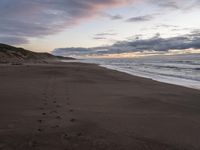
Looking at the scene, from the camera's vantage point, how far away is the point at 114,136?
477 centimetres

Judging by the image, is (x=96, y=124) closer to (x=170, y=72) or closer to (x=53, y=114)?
(x=53, y=114)

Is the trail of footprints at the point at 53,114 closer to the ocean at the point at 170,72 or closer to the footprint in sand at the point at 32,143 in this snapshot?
the footprint in sand at the point at 32,143

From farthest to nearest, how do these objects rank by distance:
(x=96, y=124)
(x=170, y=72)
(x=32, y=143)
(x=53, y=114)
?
(x=170, y=72), (x=53, y=114), (x=96, y=124), (x=32, y=143)

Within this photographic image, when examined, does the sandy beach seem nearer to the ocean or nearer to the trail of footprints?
the trail of footprints

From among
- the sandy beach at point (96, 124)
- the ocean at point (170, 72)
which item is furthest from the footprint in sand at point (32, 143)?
the ocean at point (170, 72)

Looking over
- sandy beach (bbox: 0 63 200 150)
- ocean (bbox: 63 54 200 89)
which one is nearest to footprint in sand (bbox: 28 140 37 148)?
sandy beach (bbox: 0 63 200 150)

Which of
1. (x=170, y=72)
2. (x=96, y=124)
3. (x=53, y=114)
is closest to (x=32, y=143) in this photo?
(x=96, y=124)

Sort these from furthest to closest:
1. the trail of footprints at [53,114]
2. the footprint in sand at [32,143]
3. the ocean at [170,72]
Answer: the ocean at [170,72] → the trail of footprints at [53,114] → the footprint in sand at [32,143]

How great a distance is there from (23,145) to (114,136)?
1.67 metres

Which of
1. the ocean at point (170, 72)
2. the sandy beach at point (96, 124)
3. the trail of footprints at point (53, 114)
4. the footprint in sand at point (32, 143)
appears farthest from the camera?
the ocean at point (170, 72)

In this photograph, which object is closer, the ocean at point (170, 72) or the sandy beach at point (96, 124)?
the sandy beach at point (96, 124)

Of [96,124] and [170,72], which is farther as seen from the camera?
[170,72]

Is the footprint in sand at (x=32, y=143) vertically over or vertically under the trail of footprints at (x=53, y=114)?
under

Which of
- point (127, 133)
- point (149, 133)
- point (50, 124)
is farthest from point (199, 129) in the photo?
point (50, 124)
